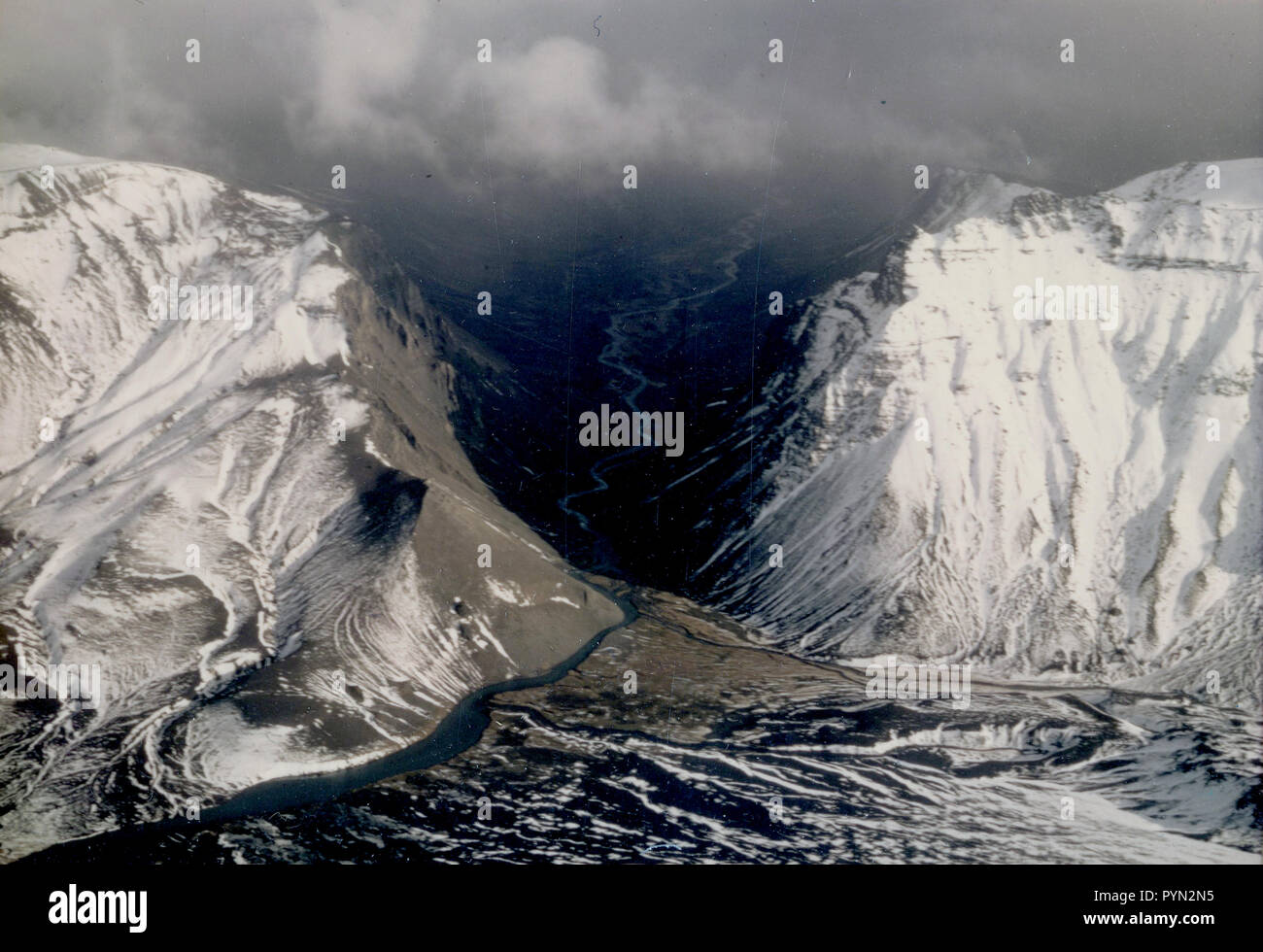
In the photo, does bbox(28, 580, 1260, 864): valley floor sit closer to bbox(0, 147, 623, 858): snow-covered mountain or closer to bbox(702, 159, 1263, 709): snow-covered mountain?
bbox(0, 147, 623, 858): snow-covered mountain

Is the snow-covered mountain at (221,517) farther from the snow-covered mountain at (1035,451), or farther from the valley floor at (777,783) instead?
the snow-covered mountain at (1035,451)

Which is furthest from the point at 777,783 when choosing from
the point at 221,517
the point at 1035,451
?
the point at 1035,451

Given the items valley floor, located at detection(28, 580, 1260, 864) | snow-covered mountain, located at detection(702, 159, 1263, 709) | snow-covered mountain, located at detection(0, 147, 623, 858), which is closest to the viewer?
valley floor, located at detection(28, 580, 1260, 864)

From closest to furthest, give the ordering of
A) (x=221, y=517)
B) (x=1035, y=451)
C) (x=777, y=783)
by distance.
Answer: (x=777, y=783) → (x=221, y=517) → (x=1035, y=451)

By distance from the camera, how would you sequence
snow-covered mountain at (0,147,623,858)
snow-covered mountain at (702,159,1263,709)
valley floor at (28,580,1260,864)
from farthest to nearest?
snow-covered mountain at (702,159,1263,709)
snow-covered mountain at (0,147,623,858)
valley floor at (28,580,1260,864)

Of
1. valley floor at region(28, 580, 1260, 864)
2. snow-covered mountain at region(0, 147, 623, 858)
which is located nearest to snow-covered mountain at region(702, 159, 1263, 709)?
valley floor at region(28, 580, 1260, 864)

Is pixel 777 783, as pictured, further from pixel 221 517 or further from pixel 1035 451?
pixel 1035 451
